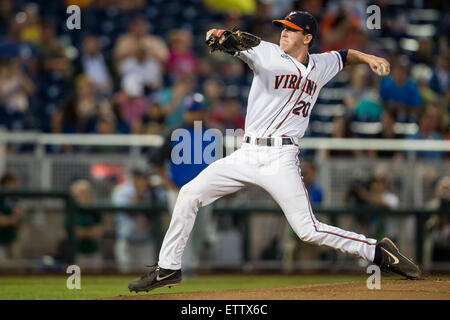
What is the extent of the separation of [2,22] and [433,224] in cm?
773

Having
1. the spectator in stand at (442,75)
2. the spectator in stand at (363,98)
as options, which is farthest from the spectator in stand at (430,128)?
the spectator in stand at (442,75)

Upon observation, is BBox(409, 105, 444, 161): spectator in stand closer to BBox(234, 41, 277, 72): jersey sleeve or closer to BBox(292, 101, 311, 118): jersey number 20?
BBox(292, 101, 311, 118): jersey number 20

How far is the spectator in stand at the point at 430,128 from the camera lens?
11.7 meters

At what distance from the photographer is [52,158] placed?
10984 millimetres

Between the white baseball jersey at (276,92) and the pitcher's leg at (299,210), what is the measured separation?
0.99 feet

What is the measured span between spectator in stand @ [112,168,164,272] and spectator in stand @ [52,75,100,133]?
1163 mm

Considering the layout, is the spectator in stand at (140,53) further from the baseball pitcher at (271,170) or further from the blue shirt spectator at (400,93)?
the baseball pitcher at (271,170)

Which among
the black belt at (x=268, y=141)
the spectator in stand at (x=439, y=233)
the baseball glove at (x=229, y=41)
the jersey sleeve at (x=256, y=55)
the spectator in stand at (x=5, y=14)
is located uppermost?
the spectator in stand at (x=5, y=14)

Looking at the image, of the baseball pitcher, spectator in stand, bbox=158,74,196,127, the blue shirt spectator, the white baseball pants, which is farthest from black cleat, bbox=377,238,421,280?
the blue shirt spectator
